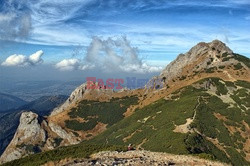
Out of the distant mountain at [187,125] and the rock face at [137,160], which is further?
the distant mountain at [187,125]

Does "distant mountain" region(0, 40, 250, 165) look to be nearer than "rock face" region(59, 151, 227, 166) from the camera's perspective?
No

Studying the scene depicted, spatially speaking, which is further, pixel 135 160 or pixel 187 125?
pixel 187 125

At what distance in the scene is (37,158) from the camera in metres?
50.9

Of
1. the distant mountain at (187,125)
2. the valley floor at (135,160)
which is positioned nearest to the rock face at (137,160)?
the valley floor at (135,160)

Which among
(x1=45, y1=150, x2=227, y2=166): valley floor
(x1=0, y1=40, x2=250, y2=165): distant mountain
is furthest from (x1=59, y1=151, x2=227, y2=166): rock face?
(x1=0, y1=40, x2=250, y2=165): distant mountain

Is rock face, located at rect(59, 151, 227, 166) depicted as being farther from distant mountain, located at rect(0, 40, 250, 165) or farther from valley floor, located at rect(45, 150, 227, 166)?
distant mountain, located at rect(0, 40, 250, 165)

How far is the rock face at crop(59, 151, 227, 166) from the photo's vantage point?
36469 millimetres

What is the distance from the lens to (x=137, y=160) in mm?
37562

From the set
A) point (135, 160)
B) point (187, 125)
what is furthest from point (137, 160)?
point (187, 125)

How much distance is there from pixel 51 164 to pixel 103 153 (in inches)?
322

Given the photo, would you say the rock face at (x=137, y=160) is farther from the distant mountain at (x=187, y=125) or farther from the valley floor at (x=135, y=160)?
the distant mountain at (x=187, y=125)

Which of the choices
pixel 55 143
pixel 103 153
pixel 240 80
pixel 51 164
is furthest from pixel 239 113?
pixel 55 143

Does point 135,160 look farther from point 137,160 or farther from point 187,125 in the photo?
point 187,125

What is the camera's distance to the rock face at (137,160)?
36.5 metres
